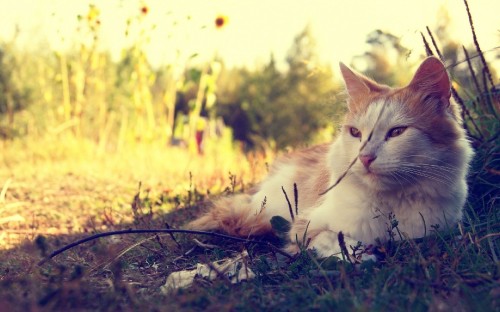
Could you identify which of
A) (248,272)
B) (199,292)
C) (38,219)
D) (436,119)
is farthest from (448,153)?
(38,219)

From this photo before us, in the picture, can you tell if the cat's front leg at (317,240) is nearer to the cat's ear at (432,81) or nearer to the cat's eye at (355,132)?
the cat's eye at (355,132)

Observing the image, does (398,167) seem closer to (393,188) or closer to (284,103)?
(393,188)

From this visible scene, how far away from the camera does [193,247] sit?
2.41m

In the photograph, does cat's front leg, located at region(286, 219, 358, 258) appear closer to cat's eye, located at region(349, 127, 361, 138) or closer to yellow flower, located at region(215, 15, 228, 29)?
cat's eye, located at region(349, 127, 361, 138)

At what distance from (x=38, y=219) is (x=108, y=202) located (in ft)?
2.11

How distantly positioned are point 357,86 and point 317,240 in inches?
33.4

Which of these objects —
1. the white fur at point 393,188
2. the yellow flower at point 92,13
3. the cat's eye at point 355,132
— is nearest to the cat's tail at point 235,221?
the white fur at point 393,188

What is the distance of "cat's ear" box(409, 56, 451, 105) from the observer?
213cm

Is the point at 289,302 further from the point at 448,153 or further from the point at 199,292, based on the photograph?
the point at 448,153

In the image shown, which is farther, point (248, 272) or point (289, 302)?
point (248, 272)

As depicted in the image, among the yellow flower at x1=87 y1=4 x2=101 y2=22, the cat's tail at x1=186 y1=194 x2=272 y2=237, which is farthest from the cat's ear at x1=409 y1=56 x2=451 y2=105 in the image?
the yellow flower at x1=87 y1=4 x2=101 y2=22

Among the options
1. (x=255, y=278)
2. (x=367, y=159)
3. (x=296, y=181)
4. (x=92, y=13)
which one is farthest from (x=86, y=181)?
(x=367, y=159)

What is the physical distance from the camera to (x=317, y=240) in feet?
7.06

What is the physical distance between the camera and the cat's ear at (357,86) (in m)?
2.43
